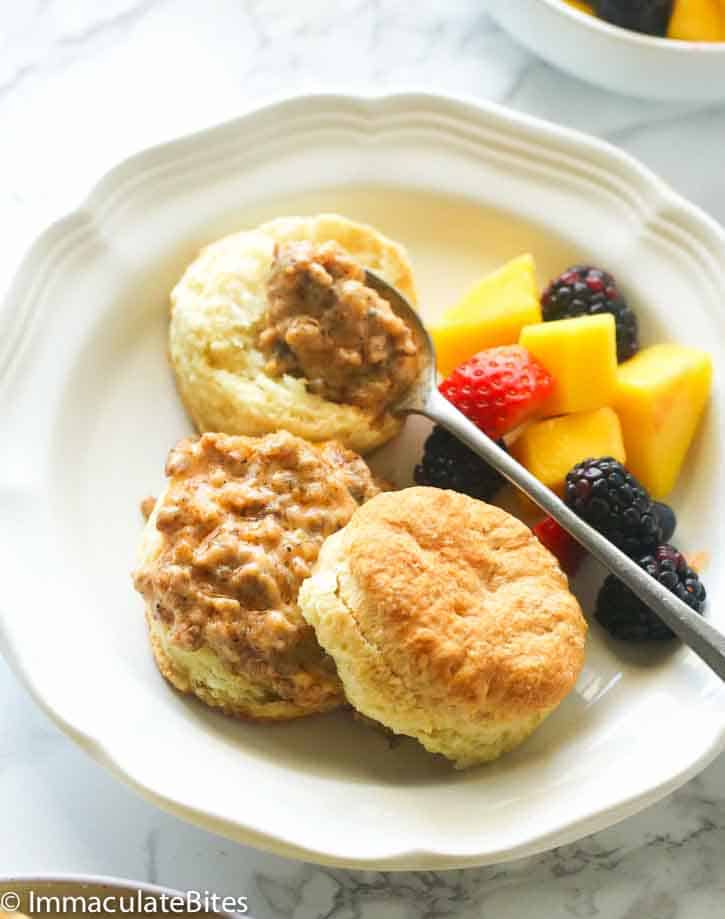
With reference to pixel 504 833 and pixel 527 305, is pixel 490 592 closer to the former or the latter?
pixel 504 833

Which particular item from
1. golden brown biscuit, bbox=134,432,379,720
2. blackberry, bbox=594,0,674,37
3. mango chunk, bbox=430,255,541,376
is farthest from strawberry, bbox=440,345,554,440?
blackberry, bbox=594,0,674,37

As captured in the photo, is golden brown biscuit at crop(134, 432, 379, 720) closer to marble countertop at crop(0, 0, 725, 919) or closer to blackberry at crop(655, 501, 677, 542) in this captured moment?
marble countertop at crop(0, 0, 725, 919)

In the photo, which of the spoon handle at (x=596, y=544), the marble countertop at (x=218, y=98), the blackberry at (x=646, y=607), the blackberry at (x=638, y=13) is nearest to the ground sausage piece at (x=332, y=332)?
the spoon handle at (x=596, y=544)

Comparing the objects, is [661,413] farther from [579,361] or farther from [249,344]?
[249,344]

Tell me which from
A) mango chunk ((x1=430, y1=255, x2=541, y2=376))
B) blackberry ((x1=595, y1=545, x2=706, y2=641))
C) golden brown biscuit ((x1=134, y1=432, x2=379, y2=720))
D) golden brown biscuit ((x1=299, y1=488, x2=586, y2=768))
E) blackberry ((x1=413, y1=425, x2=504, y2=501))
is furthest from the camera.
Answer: mango chunk ((x1=430, y1=255, x2=541, y2=376))

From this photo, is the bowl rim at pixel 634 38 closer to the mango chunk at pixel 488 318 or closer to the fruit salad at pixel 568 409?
the mango chunk at pixel 488 318

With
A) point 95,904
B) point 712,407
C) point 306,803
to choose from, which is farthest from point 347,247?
point 95,904
